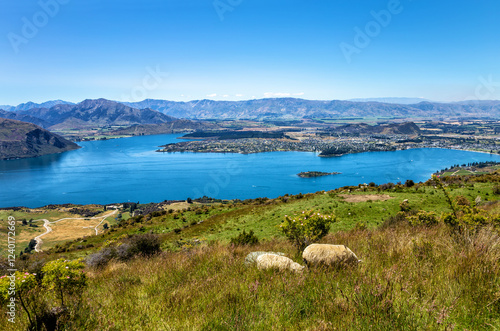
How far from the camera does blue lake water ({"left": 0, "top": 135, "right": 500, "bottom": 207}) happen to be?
93812 mm

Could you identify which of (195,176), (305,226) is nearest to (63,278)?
(305,226)

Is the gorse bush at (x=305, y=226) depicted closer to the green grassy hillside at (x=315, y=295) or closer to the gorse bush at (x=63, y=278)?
the green grassy hillside at (x=315, y=295)

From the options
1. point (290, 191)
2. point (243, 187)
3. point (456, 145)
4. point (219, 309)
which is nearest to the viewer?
point (219, 309)

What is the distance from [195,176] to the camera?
117562 mm

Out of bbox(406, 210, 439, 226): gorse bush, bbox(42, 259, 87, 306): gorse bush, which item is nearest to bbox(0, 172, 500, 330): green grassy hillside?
bbox(42, 259, 87, 306): gorse bush

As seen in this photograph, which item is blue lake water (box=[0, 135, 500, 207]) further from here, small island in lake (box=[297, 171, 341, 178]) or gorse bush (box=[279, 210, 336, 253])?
gorse bush (box=[279, 210, 336, 253])

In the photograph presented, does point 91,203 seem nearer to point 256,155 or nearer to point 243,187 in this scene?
point 243,187

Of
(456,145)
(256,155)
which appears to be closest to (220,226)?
(256,155)

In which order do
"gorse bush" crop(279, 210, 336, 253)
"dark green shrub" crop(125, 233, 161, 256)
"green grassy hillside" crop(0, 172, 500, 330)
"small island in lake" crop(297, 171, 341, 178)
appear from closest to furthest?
"green grassy hillside" crop(0, 172, 500, 330)
"gorse bush" crop(279, 210, 336, 253)
"dark green shrub" crop(125, 233, 161, 256)
"small island in lake" crop(297, 171, 341, 178)

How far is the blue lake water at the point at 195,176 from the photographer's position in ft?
308

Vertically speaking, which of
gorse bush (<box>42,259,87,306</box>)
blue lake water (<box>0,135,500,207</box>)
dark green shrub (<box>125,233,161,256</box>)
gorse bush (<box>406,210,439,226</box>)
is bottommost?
blue lake water (<box>0,135,500,207</box>)

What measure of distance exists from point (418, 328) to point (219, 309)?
6.46 ft

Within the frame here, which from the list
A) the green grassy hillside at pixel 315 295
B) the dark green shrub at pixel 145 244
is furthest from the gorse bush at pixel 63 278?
the dark green shrub at pixel 145 244

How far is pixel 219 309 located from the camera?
117 inches
